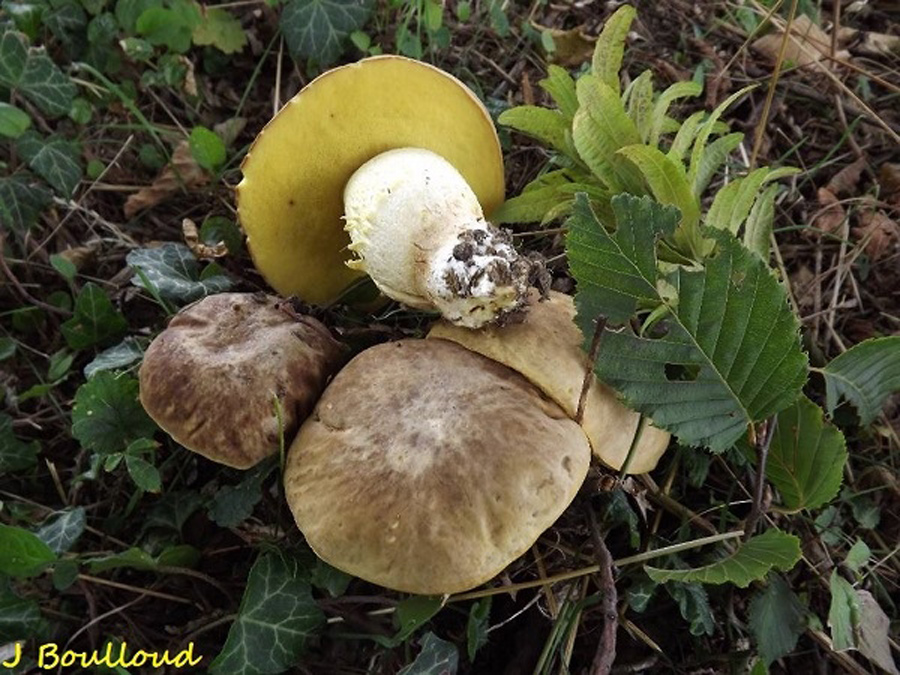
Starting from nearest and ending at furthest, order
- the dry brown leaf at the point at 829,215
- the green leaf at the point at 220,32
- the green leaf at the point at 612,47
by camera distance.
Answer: the green leaf at the point at 612,47
the dry brown leaf at the point at 829,215
the green leaf at the point at 220,32

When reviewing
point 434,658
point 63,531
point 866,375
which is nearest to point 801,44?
point 866,375

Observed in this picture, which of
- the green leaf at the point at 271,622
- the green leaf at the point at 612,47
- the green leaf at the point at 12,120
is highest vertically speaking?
the green leaf at the point at 612,47

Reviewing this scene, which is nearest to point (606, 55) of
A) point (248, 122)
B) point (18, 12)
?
point (248, 122)

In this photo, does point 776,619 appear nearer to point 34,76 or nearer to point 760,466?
point 760,466

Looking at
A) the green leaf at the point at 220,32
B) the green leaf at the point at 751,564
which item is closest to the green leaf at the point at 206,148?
the green leaf at the point at 220,32

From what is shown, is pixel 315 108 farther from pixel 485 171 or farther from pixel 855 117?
pixel 855 117

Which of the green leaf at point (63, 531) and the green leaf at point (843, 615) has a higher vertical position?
the green leaf at point (843, 615)

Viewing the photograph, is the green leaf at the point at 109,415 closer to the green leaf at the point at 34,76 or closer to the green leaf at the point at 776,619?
the green leaf at the point at 34,76

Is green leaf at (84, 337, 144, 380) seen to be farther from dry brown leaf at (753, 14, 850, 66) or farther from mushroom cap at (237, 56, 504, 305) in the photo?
dry brown leaf at (753, 14, 850, 66)
